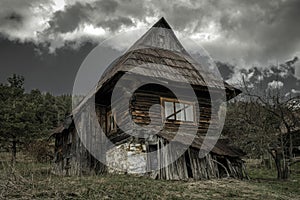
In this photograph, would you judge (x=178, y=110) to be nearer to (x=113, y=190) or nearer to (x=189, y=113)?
(x=189, y=113)

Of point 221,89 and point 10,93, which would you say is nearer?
point 221,89

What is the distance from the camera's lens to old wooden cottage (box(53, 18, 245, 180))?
44.5 feet

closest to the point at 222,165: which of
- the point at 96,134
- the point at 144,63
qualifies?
the point at 144,63

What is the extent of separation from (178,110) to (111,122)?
332cm

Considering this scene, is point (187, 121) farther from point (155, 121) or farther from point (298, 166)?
point (298, 166)

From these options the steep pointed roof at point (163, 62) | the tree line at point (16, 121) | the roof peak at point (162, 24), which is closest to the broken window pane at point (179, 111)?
the steep pointed roof at point (163, 62)

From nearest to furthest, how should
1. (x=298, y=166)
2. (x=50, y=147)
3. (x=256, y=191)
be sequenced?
(x=256, y=191)
(x=298, y=166)
(x=50, y=147)

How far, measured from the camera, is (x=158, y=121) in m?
14.5

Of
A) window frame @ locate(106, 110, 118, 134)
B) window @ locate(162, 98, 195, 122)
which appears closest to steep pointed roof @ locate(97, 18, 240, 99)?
window @ locate(162, 98, 195, 122)

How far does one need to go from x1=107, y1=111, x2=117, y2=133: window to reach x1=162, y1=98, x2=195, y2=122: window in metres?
2.47

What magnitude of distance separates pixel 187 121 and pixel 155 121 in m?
1.67

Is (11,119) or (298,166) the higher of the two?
(11,119)

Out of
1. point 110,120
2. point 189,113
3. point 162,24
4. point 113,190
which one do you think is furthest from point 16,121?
point 113,190

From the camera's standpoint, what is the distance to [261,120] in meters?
17.5
